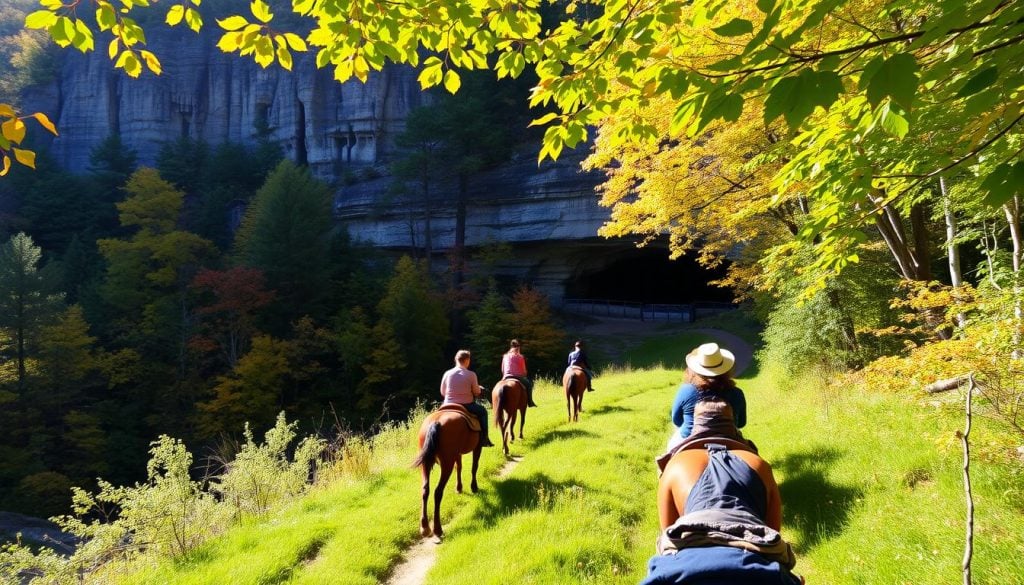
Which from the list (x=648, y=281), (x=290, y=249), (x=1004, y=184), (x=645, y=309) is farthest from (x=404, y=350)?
(x=648, y=281)

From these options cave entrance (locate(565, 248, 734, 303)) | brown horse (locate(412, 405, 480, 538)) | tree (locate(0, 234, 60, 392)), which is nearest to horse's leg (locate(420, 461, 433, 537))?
brown horse (locate(412, 405, 480, 538))

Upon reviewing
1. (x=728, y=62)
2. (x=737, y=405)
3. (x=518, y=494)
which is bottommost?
(x=518, y=494)

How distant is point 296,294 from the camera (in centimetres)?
2633

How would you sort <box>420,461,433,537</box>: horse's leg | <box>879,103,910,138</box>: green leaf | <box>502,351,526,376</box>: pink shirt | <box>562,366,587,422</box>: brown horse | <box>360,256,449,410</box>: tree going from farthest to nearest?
<box>360,256,449,410</box>: tree
<box>562,366,587,422</box>: brown horse
<box>502,351,526,376</box>: pink shirt
<box>420,461,433,537</box>: horse's leg
<box>879,103,910,138</box>: green leaf

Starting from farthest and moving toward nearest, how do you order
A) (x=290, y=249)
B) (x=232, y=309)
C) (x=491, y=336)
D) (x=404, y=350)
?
(x=290, y=249)
(x=491, y=336)
(x=404, y=350)
(x=232, y=309)

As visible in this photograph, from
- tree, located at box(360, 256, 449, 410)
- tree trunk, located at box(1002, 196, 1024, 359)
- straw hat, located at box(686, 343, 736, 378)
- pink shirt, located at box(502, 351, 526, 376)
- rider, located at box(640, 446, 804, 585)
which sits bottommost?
tree, located at box(360, 256, 449, 410)

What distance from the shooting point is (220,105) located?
46.5 metres

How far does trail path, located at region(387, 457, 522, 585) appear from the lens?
4133 millimetres

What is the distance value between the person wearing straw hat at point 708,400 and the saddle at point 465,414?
99.9 inches

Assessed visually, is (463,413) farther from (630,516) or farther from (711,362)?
(711,362)

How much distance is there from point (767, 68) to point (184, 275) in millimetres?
30809

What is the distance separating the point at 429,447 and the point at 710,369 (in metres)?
3.08

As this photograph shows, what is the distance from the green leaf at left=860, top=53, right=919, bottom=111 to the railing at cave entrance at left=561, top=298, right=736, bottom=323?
3202cm

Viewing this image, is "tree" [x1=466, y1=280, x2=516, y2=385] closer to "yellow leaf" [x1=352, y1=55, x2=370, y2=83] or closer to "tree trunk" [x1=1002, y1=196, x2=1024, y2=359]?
"tree trunk" [x1=1002, y1=196, x2=1024, y2=359]
